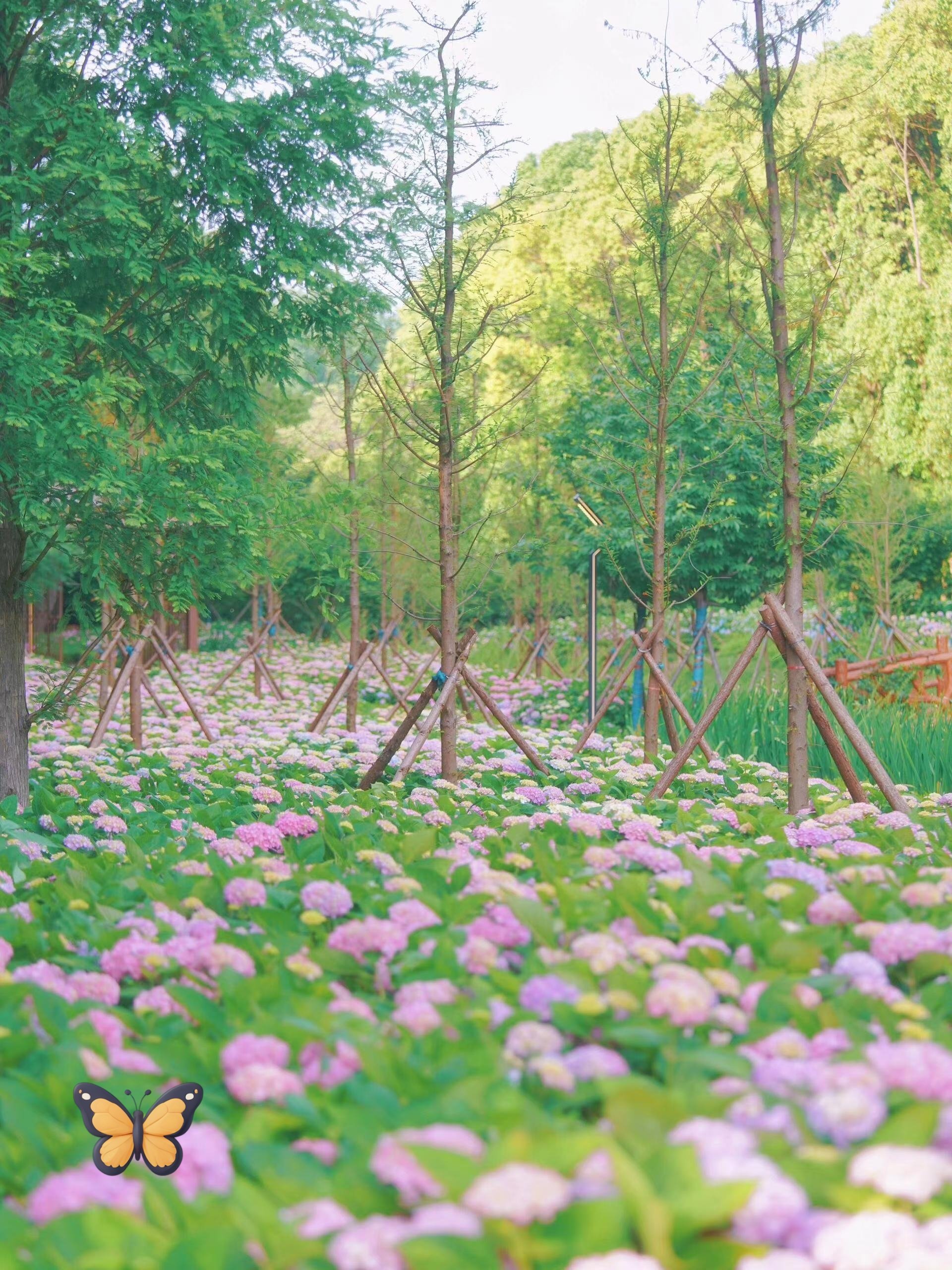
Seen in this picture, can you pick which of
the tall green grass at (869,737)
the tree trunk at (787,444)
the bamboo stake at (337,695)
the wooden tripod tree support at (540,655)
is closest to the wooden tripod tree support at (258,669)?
the bamboo stake at (337,695)

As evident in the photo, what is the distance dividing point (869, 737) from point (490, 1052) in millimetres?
6471

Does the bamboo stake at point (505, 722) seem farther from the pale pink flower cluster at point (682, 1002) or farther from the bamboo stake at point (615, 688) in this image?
the pale pink flower cluster at point (682, 1002)

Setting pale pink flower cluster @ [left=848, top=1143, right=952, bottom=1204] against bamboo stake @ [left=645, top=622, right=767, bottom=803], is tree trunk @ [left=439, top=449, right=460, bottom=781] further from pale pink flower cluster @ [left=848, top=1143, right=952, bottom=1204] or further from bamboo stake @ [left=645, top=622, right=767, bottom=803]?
pale pink flower cluster @ [left=848, top=1143, right=952, bottom=1204]

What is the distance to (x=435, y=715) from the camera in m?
6.36

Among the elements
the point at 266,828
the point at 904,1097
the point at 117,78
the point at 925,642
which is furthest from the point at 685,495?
the point at 904,1097

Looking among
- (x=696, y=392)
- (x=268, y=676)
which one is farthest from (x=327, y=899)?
(x=696, y=392)

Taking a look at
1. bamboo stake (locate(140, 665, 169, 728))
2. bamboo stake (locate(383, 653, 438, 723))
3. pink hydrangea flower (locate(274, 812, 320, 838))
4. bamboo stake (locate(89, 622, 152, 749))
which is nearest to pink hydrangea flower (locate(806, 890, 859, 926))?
A: pink hydrangea flower (locate(274, 812, 320, 838))

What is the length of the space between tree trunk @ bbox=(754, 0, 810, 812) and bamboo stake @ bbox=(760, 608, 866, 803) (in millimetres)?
40

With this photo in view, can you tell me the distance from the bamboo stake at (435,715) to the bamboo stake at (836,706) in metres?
1.85

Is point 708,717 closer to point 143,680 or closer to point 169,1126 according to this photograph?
point 169,1126

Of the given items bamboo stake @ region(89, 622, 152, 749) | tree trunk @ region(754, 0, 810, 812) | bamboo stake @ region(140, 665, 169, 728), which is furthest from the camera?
bamboo stake @ region(140, 665, 169, 728)

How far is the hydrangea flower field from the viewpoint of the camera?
1479mm

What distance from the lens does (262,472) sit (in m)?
7.08

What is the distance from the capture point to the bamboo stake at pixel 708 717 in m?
5.66
